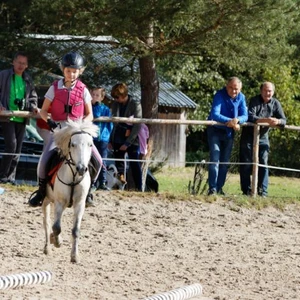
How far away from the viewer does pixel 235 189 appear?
64.7 ft

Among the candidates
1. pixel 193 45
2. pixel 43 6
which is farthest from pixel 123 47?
pixel 43 6

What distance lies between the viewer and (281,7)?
16.2 m

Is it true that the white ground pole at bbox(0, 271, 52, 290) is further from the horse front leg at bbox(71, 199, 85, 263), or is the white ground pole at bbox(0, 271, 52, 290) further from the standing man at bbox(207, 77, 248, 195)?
the standing man at bbox(207, 77, 248, 195)

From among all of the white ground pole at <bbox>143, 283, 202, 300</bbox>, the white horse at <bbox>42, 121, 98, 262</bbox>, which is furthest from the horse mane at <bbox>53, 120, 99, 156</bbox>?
the white ground pole at <bbox>143, 283, 202, 300</bbox>

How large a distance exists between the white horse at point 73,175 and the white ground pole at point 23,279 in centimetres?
131

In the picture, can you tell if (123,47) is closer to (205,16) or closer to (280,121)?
(205,16)

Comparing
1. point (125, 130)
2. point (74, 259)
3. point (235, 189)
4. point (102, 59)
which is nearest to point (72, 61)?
point (74, 259)

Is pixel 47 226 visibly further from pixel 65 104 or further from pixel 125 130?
pixel 125 130

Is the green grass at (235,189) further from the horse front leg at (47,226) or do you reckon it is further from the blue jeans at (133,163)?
the horse front leg at (47,226)

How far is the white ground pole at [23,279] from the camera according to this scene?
27.3ft

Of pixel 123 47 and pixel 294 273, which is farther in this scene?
pixel 123 47

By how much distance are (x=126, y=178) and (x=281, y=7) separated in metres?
3.91

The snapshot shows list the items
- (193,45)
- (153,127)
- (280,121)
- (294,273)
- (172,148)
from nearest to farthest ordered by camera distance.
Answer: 1. (294,273)
2. (280,121)
3. (193,45)
4. (153,127)
5. (172,148)

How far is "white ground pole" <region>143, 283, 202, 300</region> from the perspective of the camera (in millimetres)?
8039
